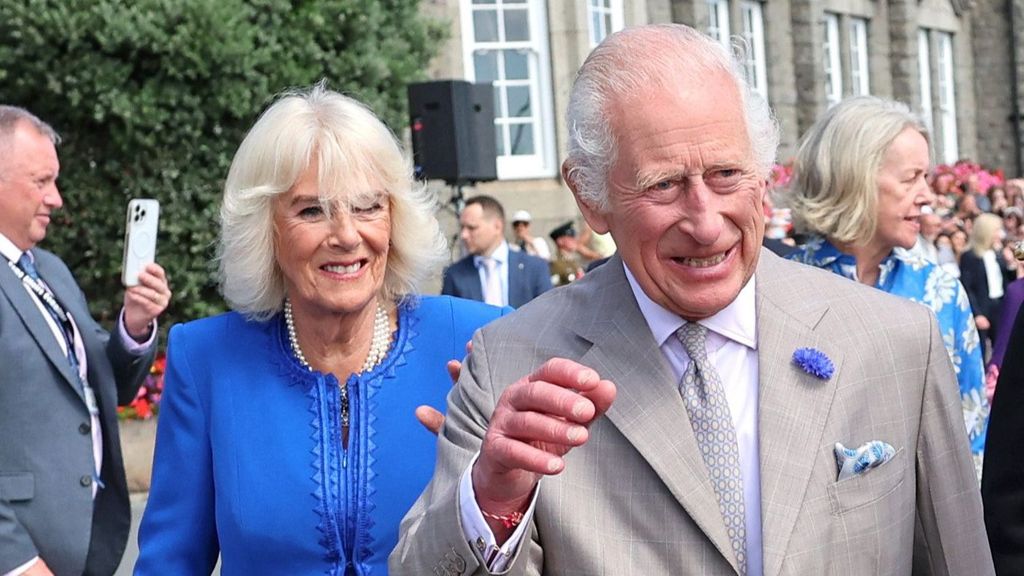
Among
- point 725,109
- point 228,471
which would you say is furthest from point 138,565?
point 725,109

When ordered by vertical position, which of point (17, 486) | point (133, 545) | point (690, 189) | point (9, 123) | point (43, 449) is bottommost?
point (133, 545)

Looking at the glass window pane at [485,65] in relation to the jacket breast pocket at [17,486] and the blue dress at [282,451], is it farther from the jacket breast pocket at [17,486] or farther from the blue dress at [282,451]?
the blue dress at [282,451]

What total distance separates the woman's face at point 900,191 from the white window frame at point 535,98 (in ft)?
53.1

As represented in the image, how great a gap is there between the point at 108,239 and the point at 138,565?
11.1 metres

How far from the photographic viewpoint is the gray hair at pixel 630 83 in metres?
2.89

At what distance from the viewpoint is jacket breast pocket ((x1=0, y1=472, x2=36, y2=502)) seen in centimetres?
560

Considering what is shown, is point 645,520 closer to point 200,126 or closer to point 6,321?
point 6,321

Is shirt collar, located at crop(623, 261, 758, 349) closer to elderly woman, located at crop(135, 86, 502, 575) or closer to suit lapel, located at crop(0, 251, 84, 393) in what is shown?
elderly woman, located at crop(135, 86, 502, 575)

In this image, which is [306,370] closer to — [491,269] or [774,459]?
[774,459]

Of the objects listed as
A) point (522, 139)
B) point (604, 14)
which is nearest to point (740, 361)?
point (522, 139)

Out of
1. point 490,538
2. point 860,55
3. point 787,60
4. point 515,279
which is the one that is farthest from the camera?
point 860,55

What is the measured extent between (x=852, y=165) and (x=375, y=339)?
1765 mm

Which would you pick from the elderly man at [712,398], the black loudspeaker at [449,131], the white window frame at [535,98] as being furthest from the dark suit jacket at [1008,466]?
the white window frame at [535,98]

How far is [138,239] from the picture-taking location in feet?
20.1
